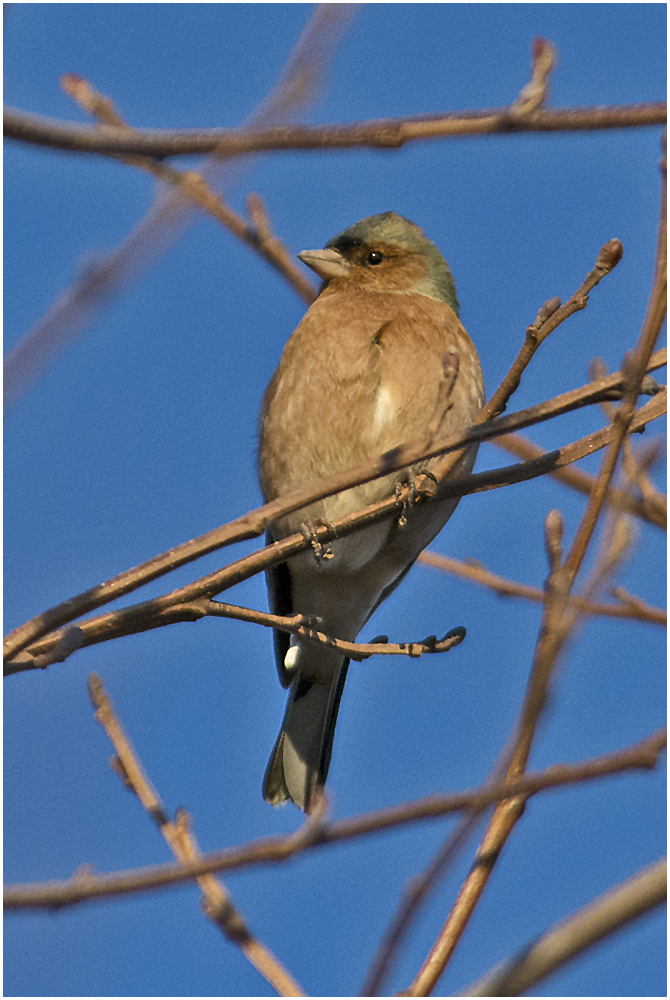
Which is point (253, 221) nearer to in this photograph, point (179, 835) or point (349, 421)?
point (349, 421)

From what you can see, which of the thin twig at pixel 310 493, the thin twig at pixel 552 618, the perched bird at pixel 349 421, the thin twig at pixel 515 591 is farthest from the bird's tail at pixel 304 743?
the thin twig at pixel 552 618

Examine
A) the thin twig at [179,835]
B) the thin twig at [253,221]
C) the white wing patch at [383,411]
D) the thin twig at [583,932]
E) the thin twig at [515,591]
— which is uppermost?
the thin twig at [253,221]

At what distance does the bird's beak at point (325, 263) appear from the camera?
648cm

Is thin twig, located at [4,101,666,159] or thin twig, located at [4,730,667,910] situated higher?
thin twig, located at [4,101,666,159]

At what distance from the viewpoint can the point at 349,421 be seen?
218 inches

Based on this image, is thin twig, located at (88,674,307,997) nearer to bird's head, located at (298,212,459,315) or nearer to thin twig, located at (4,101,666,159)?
thin twig, located at (4,101,666,159)

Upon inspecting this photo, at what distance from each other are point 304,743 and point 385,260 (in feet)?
9.16

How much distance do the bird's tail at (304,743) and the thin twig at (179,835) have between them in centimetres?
253

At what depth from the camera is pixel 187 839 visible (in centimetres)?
343

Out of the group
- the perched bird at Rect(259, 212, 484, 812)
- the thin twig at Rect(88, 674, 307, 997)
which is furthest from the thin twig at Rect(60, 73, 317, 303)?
the thin twig at Rect(88, 674, 307, 997)

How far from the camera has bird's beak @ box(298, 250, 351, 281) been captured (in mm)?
6484

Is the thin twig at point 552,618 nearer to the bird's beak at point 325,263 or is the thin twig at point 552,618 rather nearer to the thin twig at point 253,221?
the thin twig at point 253,221

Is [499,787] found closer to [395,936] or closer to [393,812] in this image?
[393,812]

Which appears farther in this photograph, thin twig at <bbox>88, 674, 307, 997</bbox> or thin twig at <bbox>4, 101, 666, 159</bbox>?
thin twig at <bbox>88, 674, 307, 997</bbox>
